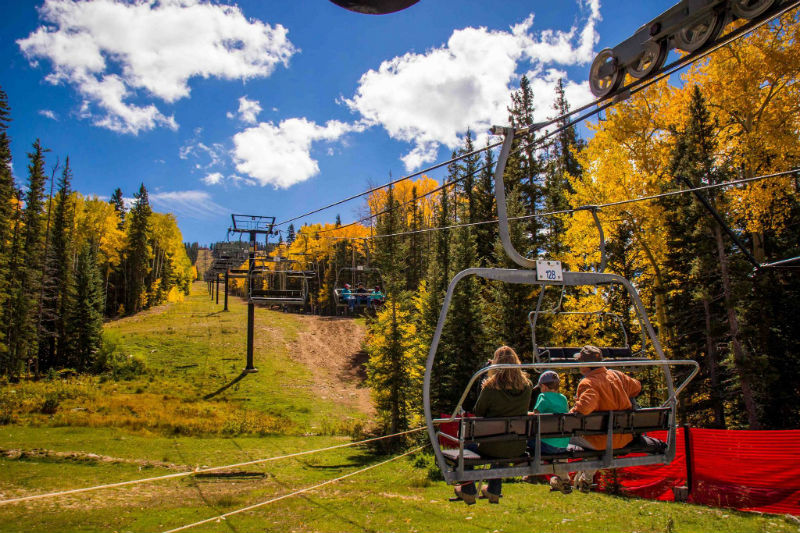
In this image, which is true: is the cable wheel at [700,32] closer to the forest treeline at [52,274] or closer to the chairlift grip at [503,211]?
the chairlift grip at [503,211]

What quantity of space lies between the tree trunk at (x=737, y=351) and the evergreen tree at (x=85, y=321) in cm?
5124

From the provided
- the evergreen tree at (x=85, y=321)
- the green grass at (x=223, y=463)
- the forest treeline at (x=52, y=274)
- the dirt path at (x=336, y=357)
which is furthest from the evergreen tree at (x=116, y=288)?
the dirt path at (x=336, y=357)

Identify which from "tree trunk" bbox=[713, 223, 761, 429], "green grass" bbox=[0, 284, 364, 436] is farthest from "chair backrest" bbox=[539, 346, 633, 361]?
"green grass" bbox=[0, 284, 364, 436]

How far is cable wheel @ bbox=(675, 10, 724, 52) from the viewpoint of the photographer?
5.37m

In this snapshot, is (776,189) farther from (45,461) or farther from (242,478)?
(45,461)

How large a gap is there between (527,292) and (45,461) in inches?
967

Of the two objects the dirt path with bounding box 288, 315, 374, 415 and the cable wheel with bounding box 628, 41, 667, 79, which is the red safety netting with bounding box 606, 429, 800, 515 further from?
the dirt path with bounding box 288, 315, 374, 415

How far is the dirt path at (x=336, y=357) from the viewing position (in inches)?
1640

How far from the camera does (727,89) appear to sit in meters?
17.9

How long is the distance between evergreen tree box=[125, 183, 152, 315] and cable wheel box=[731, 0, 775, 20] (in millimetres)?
73166

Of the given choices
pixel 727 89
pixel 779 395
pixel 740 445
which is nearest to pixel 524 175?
pixel 727 89

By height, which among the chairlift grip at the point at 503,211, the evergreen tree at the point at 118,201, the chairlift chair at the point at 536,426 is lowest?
the chairlift chair at the point at 536,426

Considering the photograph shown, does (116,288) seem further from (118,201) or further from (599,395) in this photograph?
(599,395)

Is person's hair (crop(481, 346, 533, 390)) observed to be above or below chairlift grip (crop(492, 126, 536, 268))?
below
